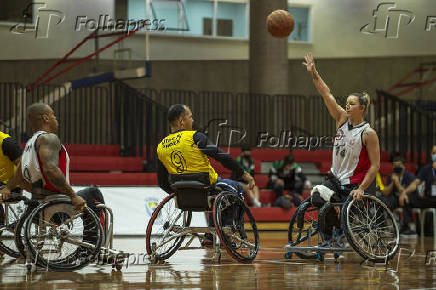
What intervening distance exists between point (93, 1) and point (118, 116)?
149 inches

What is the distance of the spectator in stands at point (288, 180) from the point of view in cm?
1188

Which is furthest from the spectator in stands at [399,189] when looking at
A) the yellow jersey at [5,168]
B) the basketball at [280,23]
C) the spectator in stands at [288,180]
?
the yellow jersey at [5,168]

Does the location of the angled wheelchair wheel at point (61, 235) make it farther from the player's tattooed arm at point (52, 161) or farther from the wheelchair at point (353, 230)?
the wheelchair at point (353, 230)

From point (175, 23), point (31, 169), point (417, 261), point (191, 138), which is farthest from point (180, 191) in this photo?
point (175, 23)

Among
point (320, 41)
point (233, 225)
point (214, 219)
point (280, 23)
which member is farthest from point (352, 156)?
point (320, 41)

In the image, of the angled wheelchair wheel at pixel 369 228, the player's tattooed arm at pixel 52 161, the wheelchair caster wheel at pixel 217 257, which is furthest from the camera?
the wheelchair caster wheel at pixel 217 257

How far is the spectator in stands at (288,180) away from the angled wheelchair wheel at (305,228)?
17.8ft

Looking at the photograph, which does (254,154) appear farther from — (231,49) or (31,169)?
(31,169)
